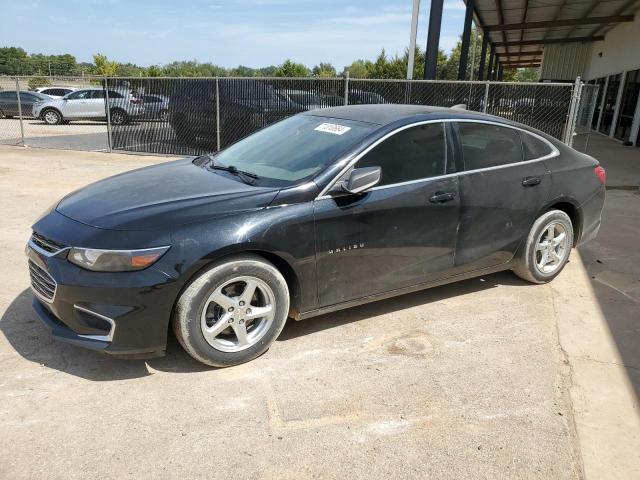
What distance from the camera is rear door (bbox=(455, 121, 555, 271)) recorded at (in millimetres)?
Result: 4164

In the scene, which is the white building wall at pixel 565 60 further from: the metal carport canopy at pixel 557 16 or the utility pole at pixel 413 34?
the utility pole at pixel 413 34

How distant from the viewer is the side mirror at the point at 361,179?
3477 millimetres

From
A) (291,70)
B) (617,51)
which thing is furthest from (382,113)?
(291,70)

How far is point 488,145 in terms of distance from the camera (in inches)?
172

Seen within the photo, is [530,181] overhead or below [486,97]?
below

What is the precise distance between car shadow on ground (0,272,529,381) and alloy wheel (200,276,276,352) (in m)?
0.24

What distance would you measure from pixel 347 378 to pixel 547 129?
8.66 meters

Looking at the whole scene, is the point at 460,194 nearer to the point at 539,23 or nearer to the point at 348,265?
the point at 348,265

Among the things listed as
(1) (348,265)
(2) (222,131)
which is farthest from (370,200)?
(2) (222,131)

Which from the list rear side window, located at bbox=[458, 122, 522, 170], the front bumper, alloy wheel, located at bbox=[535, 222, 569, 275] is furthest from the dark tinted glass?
the front bumper

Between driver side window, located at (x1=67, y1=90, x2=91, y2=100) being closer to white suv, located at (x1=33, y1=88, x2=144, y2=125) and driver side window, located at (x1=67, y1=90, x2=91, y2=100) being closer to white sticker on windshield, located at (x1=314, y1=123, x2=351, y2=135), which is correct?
white suv, located at (x1=33, y1=88, x2=144, y2=125)

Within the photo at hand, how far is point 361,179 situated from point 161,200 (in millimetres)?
1308

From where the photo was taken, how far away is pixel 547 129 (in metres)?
10.2

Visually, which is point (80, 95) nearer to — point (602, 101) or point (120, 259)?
point (120, 259)
